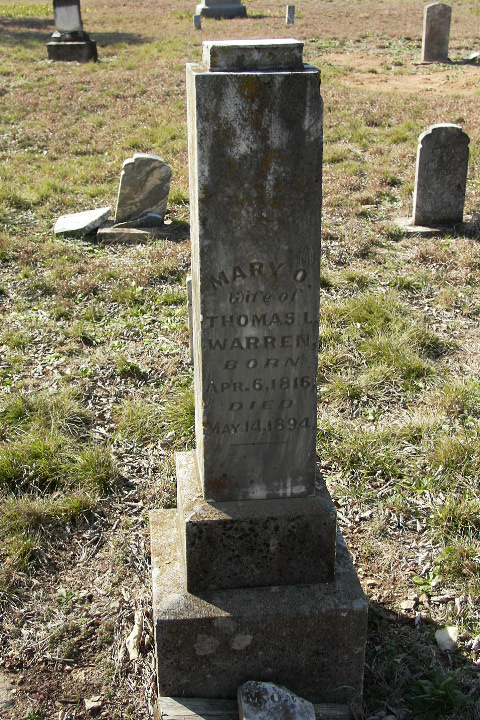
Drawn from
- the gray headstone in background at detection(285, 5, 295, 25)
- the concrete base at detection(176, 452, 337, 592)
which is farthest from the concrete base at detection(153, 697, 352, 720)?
the gray headstone in background at detection(285, 5, 295, 25)

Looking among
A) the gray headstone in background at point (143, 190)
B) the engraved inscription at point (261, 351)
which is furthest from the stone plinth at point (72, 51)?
Answer: the engraved inscription at point (261, 351)

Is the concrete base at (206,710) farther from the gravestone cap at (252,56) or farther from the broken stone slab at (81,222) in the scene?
the broken stone slab at (81,222)

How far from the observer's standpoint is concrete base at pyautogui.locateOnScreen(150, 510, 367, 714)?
311cm

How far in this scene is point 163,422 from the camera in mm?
5152

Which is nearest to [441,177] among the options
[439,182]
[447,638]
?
[439,182]

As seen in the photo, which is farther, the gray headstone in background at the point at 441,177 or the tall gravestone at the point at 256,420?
the gray headstone in background at the point at 441,177

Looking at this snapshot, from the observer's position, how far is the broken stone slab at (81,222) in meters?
8.75

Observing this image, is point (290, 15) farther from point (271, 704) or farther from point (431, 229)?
point (271, 704)

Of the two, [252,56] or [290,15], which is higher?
[290,15]

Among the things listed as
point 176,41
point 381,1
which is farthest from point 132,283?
point 381,1

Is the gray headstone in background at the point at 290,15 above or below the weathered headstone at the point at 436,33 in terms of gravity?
above

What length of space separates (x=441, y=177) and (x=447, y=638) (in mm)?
6477

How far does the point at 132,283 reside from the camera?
7.45 metres

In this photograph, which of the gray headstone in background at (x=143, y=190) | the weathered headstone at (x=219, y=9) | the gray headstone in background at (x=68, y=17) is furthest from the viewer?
the weathered headstone at (x=219, y=9)
